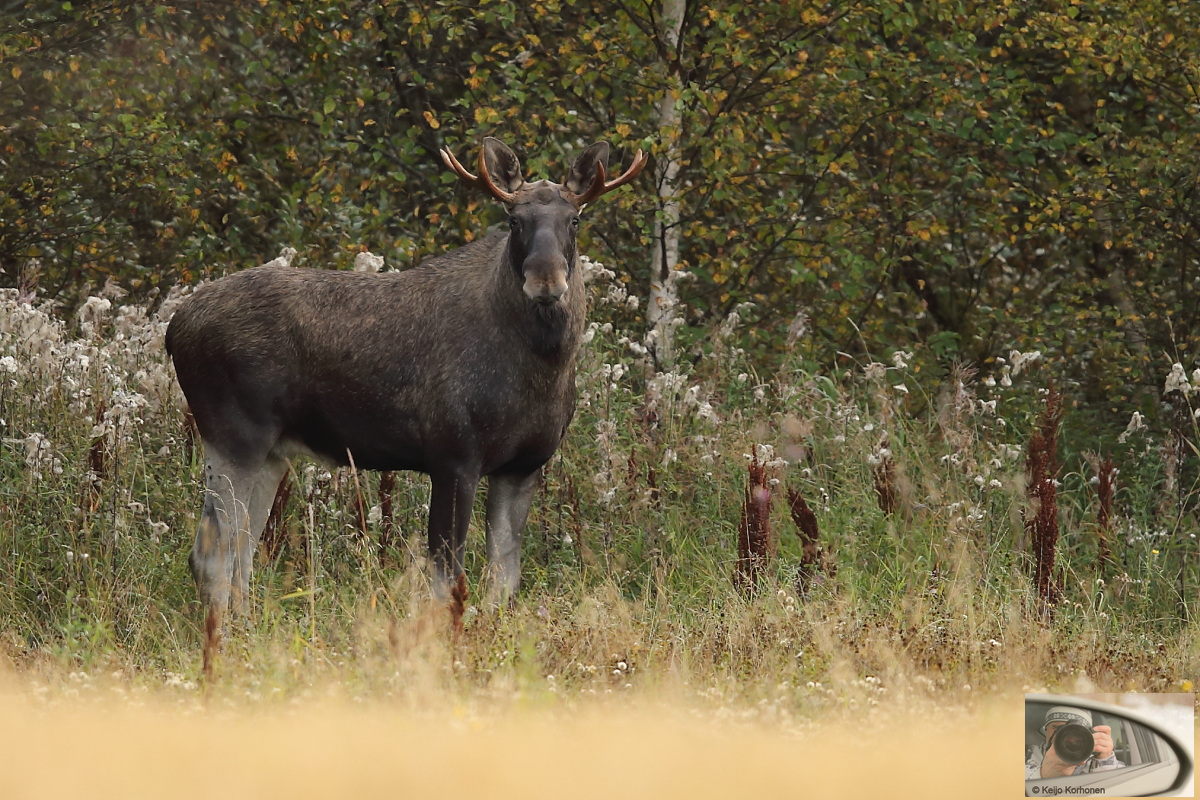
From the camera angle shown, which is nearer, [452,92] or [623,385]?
[623,385]

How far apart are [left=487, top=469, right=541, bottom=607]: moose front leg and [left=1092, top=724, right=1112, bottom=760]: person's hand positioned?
3.19 m

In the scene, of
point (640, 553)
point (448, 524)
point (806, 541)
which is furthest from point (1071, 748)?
point (640, 553)

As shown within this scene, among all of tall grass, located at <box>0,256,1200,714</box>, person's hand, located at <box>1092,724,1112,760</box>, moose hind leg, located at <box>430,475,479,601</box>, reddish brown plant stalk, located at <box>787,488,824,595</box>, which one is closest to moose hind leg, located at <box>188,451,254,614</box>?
tall grass, located at <box>0,256,1200,714</box>

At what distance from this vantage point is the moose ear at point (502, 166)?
6758mm

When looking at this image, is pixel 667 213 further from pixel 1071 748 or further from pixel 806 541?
pixel 1071 748

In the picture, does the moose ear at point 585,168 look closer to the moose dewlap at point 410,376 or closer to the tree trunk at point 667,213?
the moose dewlap at point 410,376

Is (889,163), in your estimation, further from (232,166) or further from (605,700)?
(605,700)

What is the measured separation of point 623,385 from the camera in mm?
9367

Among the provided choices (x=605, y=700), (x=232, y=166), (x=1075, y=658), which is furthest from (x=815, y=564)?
(x=232, y=166)

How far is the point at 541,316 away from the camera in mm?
6648

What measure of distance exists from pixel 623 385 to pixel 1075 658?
4.07 meters

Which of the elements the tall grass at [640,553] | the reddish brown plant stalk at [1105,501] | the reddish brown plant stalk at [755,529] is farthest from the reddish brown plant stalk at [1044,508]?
the reddish brown plant stalk at [755,529]

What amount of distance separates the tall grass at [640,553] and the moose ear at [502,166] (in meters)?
1.59

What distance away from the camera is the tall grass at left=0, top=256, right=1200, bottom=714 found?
18.8ft
